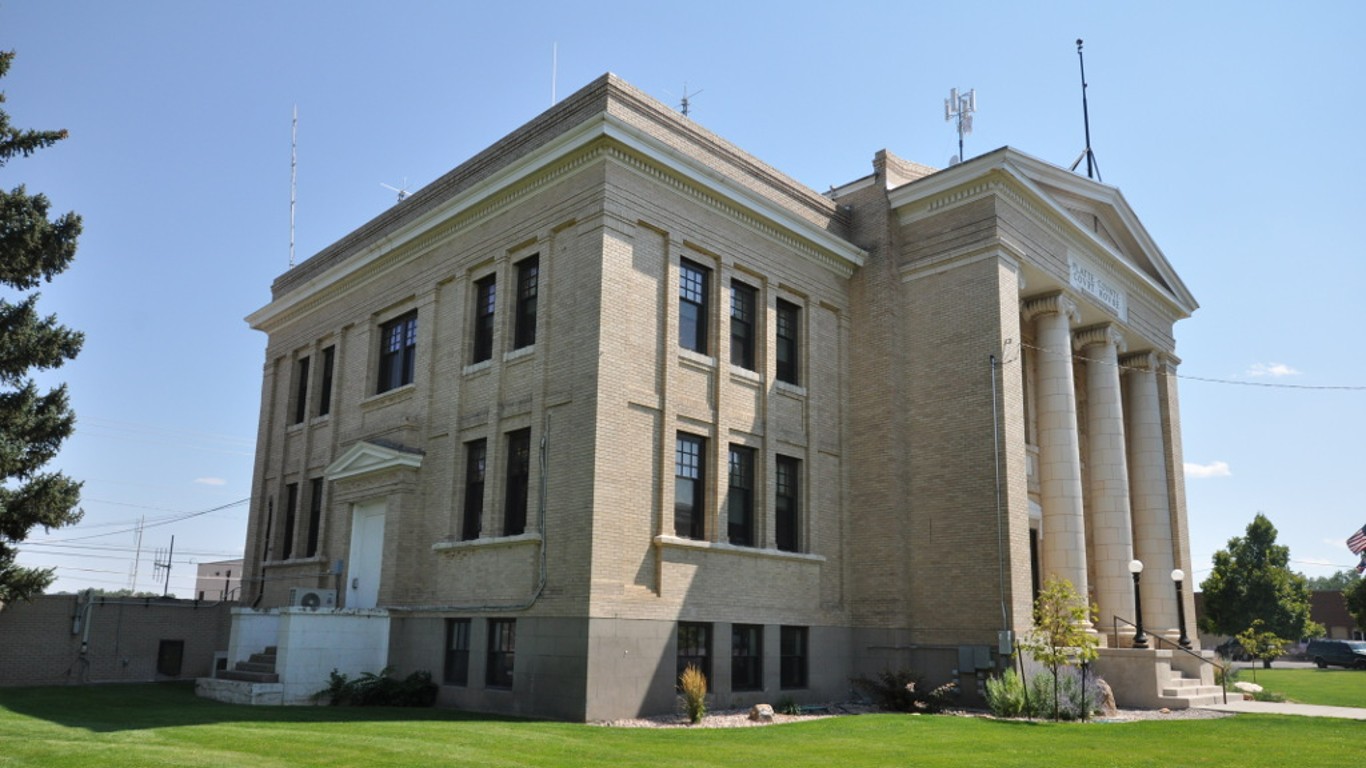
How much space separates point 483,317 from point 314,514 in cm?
878

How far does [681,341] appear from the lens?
2219cm

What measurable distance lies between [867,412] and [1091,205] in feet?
31.2

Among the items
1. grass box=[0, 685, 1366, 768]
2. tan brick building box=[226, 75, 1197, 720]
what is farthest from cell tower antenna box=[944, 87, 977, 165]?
grass box=[0, 685, 1366, 768]

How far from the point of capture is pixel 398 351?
86.9 feet

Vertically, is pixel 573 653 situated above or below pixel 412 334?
below

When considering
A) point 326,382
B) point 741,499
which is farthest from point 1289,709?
point 326,382

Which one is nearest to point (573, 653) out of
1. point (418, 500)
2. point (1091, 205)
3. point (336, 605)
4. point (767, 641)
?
point (767, 641)

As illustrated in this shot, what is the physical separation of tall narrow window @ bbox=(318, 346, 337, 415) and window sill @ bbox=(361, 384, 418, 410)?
10.7ft

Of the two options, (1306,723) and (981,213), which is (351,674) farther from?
(1306,723)

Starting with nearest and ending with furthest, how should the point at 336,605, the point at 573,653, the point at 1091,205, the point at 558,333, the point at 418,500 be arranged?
the point at 573,653 → the point at 558,333 → the point at 418,500 → the point at 336,605 → the point at 1091,205

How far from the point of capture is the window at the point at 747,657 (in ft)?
70.7

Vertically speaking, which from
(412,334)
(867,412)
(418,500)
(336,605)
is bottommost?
(336,605)

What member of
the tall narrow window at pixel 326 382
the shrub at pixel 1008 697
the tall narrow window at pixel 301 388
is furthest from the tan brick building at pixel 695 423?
the shrub at pixel 1008 697

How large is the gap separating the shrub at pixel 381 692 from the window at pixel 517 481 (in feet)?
11.5
